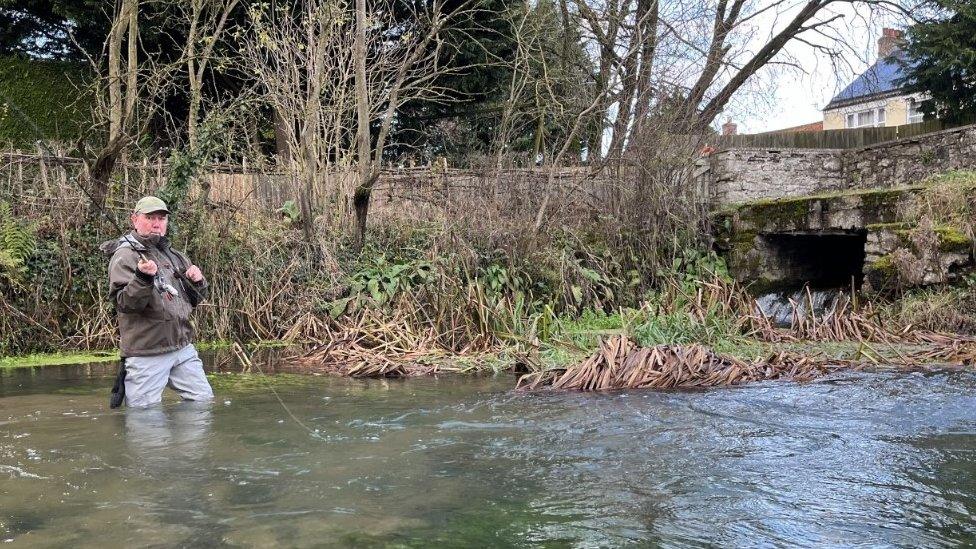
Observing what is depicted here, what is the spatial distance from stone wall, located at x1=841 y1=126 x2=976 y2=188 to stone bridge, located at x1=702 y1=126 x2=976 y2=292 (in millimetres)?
18

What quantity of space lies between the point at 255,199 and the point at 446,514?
899 cm

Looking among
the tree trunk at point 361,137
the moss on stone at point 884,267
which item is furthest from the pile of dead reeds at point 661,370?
the tree trunk at point 361,137

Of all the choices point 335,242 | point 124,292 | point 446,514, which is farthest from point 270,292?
point 446,514

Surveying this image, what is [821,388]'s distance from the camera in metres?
7.20

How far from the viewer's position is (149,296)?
5.71 m

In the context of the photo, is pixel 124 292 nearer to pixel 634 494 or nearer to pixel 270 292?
pixel 634 494

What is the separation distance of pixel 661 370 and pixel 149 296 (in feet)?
15.1

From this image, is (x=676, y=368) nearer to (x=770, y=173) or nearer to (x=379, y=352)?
(x=379, y=352)

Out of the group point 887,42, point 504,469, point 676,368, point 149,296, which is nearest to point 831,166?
point 887,42

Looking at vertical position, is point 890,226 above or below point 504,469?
above

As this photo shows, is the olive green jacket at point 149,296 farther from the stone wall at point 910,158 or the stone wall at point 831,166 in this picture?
the stone wall at point 910,158

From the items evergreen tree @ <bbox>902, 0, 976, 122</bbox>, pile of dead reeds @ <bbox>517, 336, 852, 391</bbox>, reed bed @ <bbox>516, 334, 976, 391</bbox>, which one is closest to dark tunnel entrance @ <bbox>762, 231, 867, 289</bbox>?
reed bed @ <bbox>516, 334, 976, 391</bbox>

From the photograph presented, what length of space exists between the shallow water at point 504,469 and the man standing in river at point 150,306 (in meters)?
0.32

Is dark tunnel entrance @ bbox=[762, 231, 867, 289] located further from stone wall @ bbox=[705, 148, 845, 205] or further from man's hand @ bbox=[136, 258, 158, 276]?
man's hand @ bbox=[136, 258, 158, 276]
